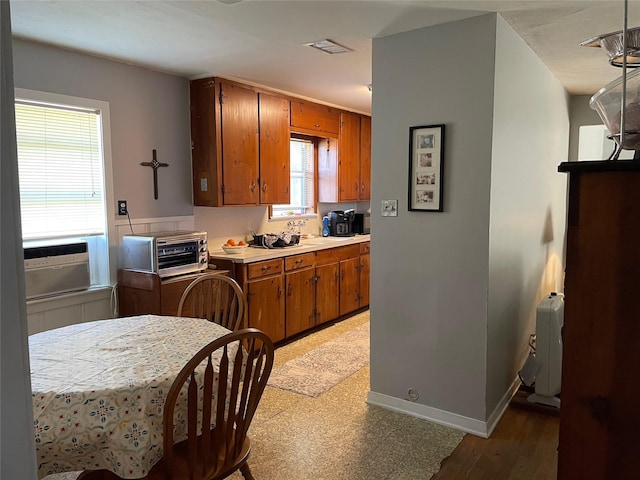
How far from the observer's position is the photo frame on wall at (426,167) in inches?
111

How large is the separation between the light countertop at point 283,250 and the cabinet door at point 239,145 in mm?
443

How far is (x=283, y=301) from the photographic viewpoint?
4.34 m

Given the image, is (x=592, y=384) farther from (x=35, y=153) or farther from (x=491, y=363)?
(x=35, y=153)

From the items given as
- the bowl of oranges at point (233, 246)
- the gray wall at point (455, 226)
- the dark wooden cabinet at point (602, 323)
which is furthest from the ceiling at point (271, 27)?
the dark wooden cabinet at point (602, 323)

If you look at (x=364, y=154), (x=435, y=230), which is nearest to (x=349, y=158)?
(x=364, y=154)

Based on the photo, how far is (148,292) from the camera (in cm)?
344

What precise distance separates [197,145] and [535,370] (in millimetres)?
3071

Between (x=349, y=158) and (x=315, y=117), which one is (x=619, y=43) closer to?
(x=315, y=117)

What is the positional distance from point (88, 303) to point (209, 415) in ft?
7.09

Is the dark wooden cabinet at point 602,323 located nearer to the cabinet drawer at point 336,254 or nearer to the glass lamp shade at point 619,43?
the glass lamp shade at point 619,43

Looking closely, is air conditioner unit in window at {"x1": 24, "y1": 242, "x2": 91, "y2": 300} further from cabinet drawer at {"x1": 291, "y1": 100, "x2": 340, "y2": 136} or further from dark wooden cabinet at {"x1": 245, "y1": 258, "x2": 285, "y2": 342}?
cabinet drawer at {"x1": 291, "y1": 100, "x2": 340, "y2": 136}

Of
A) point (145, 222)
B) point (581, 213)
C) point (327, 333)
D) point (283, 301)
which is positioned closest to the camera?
point (581, 213)

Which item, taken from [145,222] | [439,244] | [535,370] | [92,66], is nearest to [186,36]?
[92,66]

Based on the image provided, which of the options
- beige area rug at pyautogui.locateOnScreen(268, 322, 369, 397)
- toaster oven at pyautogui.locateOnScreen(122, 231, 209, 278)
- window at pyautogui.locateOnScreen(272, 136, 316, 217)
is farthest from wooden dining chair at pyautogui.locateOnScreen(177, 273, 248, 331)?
window at pyautogui.locateOnScreen(272, 136, 316, 217)
